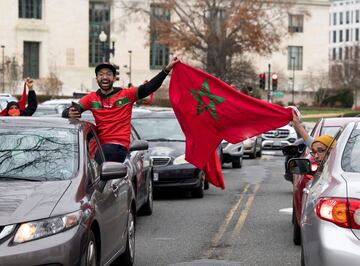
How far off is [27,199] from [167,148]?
30.4 ft

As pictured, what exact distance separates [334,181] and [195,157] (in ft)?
15.2

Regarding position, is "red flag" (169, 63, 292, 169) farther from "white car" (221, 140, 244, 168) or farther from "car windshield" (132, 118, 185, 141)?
"white car" (221, 140, 244, 168)

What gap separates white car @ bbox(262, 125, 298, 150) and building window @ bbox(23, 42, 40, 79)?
57475mm

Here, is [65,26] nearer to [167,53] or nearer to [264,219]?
[167,53]

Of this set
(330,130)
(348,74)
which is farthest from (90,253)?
(348,74)

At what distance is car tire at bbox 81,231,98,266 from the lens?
6.23 m

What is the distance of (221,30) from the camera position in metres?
72.1

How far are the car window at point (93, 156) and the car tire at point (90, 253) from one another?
0.70m

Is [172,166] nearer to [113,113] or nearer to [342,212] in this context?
[113,113]

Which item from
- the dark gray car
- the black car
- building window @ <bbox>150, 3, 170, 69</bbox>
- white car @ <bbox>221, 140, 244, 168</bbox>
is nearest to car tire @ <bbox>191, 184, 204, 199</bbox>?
the black car

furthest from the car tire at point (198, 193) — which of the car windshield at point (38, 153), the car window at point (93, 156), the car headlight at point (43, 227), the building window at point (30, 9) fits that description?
the building window at point (30, 9)

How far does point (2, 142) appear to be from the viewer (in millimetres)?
7508

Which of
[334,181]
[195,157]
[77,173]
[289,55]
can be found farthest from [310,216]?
[289,55]

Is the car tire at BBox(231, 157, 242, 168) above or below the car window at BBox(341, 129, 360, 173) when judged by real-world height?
below
